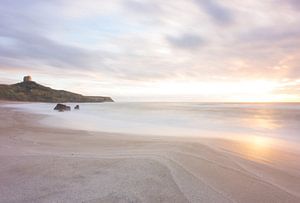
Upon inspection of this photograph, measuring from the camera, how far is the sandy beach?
2.83 metres

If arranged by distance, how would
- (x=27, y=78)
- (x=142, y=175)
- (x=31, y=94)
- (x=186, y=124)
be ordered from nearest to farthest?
(x=142, y=175)
(x=186, y=124)
(x=31, y=94)
(x=27, y=78)

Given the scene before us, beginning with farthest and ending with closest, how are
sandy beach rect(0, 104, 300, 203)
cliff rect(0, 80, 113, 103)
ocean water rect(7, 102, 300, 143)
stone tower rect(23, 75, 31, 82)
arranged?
stone tower rect(23, 75, 31, 82)
cliff rect(0, 80, 113, 103)
ocean water rect(7, 102, 300, 143)
sandy beach rect(0, 104, 300, 203)

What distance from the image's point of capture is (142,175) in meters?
3.47

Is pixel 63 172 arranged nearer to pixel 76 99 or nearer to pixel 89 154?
pixel 89 154

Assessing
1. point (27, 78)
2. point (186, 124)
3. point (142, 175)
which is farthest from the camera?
point (27, 78)

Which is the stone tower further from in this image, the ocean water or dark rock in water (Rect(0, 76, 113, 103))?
the ocean water

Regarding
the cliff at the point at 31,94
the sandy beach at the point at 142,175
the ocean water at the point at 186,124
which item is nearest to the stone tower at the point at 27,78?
the cliff at the point at 31,94

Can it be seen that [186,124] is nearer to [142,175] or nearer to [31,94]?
[142,175]

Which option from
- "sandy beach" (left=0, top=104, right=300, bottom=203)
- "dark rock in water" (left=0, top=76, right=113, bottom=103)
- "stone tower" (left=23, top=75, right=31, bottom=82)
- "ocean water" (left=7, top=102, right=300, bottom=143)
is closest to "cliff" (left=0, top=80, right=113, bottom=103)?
"dark rock in water" (left=0, top=76, right=113, bottom=103)

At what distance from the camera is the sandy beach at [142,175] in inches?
111

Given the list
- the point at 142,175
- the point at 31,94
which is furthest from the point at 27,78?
the point at 142,175

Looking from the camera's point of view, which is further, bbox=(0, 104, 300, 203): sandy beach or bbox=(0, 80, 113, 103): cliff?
bbox=(0, 80, 113, 103): cliff

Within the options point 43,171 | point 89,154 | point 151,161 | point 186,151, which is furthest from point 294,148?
point 43,171

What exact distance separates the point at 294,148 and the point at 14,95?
73.3 meters
